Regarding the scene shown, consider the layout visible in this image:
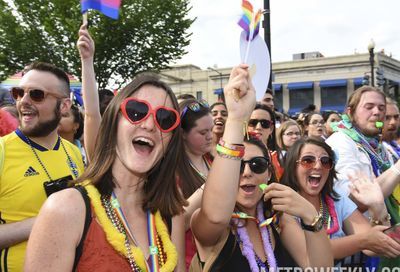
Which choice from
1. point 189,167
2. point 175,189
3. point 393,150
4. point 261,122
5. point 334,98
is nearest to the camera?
point 175,189

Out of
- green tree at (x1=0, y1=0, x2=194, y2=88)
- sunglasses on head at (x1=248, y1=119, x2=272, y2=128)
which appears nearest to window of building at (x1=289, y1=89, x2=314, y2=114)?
green tree at (x1=0, y1=0, x2=194, y2=88)

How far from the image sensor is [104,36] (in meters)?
19.3

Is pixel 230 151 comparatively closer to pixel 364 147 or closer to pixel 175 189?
pixel 175 189

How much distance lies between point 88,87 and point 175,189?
1.34 m

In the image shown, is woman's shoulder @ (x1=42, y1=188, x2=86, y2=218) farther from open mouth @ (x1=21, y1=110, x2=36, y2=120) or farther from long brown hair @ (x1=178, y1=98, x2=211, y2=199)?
open mouth @ (x1=21, y1=110, x2=36, y2=120)

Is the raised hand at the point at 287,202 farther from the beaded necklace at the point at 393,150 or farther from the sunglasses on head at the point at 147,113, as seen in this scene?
the beaded necklace at the point at 393,150

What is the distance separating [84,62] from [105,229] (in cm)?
166

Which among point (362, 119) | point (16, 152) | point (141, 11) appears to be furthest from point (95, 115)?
point (141, 11)

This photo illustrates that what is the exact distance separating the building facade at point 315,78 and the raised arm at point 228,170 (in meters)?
39.3

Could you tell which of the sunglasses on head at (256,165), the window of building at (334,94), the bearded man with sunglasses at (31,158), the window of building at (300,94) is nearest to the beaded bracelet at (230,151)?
the sunglasses on head at (256,165)

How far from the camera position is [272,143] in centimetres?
571

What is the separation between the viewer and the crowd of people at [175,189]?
5.48ft

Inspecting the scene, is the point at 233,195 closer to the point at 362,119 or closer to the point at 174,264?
the point at 174,264

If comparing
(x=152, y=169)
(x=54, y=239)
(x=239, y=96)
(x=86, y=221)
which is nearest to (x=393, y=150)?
(x=239, y=96)
